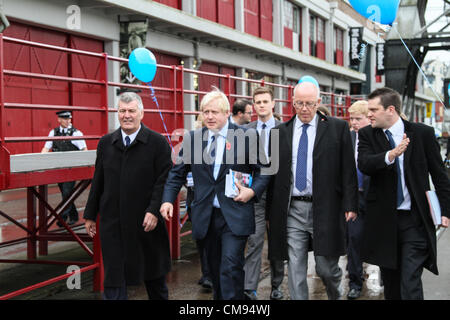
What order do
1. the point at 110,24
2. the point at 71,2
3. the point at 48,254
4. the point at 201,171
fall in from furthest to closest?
the point at 110,24, the point at 71,2, the point at 48,254, the point at 201,171

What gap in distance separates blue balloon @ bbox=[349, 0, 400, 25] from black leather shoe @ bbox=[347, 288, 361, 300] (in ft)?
12.1

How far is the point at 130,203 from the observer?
4.74m

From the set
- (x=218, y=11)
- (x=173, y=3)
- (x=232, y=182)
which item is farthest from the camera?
(x=218, y=11)

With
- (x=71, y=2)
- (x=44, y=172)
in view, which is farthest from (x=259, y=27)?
(x=44, y=172)

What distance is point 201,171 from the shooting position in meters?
4.78

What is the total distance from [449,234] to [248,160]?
19.6ft

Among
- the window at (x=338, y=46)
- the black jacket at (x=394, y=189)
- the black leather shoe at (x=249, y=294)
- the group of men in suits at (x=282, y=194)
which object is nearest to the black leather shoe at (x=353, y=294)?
the black leather shoe at (x=249, y=294)

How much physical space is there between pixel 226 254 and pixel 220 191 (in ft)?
1.71

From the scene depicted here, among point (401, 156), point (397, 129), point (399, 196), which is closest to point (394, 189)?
point (399, 196)

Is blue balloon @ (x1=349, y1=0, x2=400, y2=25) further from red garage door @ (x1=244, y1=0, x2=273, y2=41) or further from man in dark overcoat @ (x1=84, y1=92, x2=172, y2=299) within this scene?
red garage door @ (x1=244, y1=0, x2=273, y2=41)

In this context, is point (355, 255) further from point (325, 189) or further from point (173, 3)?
point (173, 3)

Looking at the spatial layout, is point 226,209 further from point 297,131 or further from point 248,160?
point 297,131

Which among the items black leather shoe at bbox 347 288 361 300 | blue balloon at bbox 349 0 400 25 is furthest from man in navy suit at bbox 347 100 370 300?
blue balloon at bbox 349 0 400 25

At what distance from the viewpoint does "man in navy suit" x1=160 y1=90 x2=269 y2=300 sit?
183 inches
